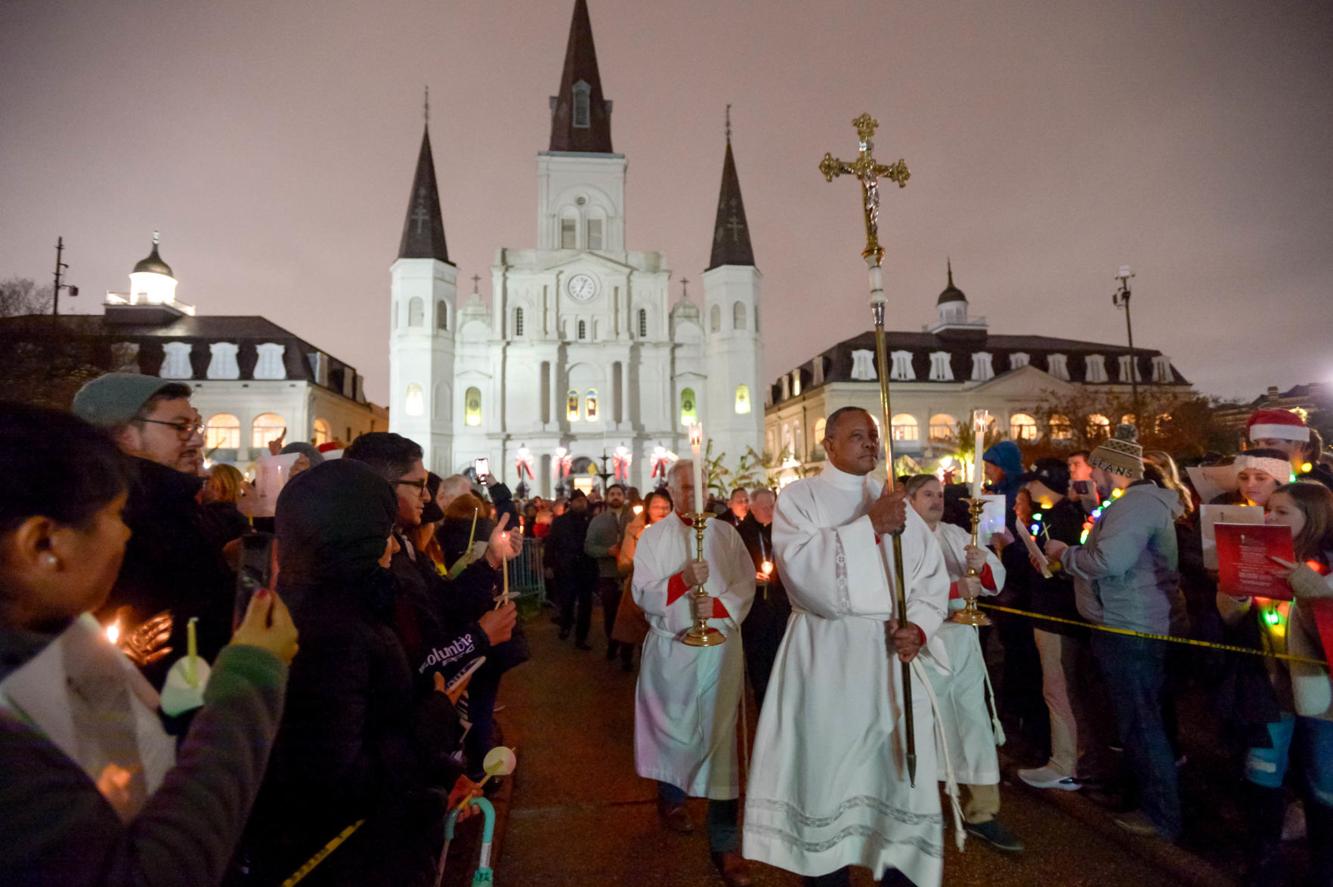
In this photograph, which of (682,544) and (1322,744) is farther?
(682,544)

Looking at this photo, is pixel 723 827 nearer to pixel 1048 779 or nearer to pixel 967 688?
pixel 967 688

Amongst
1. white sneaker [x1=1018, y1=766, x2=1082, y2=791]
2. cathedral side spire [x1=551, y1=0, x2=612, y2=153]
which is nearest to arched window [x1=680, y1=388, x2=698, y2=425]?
cathedral side spire [x1=551, y1=0, x2=612, y2=153]

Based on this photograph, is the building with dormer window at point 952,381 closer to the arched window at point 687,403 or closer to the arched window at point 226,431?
the arched window at point 687,403

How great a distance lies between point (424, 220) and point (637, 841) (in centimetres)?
4581

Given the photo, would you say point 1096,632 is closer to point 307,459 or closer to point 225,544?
point 225,544

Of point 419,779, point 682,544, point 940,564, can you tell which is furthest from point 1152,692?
point 419,779

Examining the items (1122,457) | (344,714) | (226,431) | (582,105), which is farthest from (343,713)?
(582,105)

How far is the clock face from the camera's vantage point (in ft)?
149

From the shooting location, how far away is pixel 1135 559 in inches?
162

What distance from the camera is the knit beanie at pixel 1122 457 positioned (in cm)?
437

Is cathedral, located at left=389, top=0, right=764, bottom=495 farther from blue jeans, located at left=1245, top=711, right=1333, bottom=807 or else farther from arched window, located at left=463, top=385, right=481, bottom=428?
blue jeans, located at left=1245, top=711, right=1333, bottom=807

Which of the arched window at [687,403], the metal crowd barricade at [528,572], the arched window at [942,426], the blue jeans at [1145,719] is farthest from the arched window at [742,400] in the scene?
the blue jeans at [1145,719]

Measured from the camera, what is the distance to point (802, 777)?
3270mm

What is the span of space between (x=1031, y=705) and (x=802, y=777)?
3.54 m
